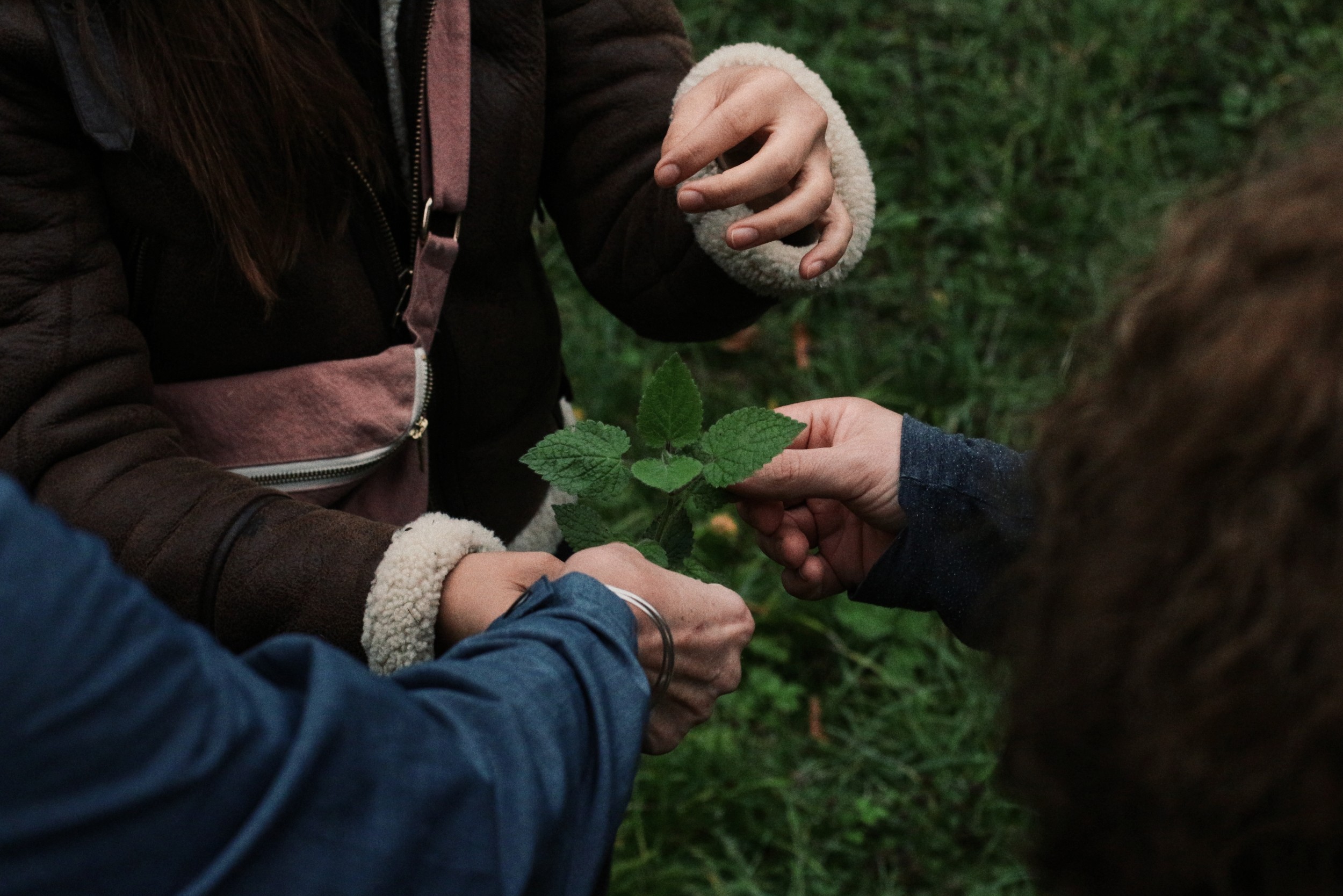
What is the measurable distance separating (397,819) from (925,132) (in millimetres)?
3440

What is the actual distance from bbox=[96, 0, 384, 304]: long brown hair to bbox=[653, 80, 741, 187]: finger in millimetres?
376

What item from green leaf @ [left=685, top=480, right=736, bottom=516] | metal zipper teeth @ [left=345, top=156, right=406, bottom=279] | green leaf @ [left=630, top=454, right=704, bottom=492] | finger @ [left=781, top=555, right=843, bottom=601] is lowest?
finger @ [left=781, top=555, right=843, bottom=601]

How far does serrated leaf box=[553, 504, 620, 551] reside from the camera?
1.26 metres

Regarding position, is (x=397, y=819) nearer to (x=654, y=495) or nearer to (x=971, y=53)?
(x=654, y=495)

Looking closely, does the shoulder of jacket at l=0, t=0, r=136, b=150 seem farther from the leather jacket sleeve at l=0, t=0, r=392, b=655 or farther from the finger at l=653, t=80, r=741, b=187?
the finger at l=653, t=80, r=741, b=187

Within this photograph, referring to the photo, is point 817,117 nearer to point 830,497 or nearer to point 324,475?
point 830,497

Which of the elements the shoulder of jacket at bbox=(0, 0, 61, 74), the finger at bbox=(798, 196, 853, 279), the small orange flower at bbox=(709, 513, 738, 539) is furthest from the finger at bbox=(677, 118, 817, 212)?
the small orange flower at bbox=(709, 513, 738, 539)

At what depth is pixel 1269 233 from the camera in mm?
697

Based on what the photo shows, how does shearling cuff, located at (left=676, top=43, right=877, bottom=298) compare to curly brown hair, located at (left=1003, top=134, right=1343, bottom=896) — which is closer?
curly brown hair, located at (left=1003, top=134, right=1343, bottom=896)

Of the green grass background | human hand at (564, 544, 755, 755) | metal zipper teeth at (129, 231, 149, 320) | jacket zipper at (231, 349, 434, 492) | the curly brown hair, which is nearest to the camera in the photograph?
the curly brown hair

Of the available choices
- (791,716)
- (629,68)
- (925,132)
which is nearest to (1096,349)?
(629,68)

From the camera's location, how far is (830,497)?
1.40 m

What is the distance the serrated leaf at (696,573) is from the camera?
1272 millimetres

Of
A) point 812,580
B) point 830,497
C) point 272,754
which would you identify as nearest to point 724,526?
point 812,580
